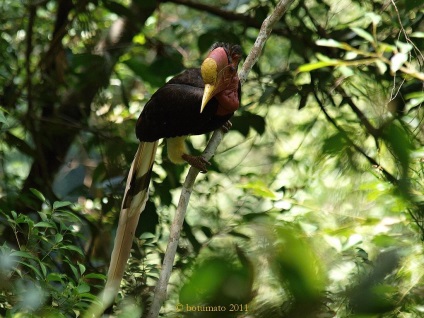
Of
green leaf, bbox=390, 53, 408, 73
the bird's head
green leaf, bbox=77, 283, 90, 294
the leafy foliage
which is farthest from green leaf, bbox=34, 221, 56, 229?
green leaf, bbox=390, 53, 408, 73

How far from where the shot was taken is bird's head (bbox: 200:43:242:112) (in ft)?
5.89

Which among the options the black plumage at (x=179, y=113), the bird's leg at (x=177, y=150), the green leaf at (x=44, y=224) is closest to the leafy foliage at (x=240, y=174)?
the green leaf at (x=44, y=224)

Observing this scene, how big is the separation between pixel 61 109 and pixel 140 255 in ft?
3.63

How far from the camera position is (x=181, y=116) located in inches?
80.3

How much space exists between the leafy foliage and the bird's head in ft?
0.79

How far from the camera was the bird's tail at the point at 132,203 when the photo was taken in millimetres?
1931

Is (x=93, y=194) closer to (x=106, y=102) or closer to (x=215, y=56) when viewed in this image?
(x=106, y=102)

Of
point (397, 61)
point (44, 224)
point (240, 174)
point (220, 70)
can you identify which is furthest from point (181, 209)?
point (240, 174)

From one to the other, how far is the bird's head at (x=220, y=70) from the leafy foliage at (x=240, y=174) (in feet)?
0.79

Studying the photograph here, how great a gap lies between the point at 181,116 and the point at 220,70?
0.27 metres

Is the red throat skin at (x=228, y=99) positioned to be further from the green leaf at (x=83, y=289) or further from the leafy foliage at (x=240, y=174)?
the green leaf at (x=83, y=289)

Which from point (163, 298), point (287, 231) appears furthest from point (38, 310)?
point (287, 231)

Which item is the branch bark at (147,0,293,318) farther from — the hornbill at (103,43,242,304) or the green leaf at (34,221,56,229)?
the green leaf at (34,221,56,229)

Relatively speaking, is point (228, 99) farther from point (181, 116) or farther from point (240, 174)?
point (240, 174)
